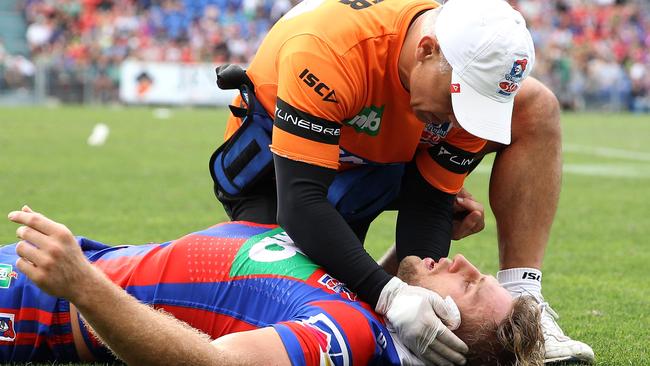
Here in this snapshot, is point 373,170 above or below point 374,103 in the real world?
below

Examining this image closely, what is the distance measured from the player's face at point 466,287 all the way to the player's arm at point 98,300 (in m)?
1.05

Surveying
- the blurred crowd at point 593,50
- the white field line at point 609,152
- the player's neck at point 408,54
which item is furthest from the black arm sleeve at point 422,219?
the blurred crowd at point 593,50

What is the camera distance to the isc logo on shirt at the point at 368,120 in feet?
13.6

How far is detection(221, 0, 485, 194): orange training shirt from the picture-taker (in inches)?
151

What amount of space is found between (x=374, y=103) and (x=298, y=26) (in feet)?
1.34

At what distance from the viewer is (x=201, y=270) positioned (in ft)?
12.7

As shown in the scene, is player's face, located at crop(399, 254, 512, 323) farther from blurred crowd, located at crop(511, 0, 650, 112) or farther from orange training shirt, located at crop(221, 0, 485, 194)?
blurred crowd, located at crop(511, 0, 650, 112)

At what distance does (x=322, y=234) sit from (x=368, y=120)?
621 mm

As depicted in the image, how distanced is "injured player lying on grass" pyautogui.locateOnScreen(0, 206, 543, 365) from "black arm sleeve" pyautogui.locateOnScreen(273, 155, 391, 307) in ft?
0.17

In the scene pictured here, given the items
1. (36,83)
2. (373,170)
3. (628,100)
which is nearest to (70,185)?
(373,170)

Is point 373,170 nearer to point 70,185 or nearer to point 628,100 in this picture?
point 70,185

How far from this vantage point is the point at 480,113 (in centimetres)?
386

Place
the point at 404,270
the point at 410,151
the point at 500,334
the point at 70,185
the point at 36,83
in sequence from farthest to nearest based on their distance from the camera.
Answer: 1. the point at 36,83
2. the point at 70,185
3. the point at 410,151
4. the point at 404,270
5. the point at 500,334

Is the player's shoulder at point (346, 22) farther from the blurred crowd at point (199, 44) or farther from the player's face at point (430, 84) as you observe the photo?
the blurred crowd at point (199, 44)
